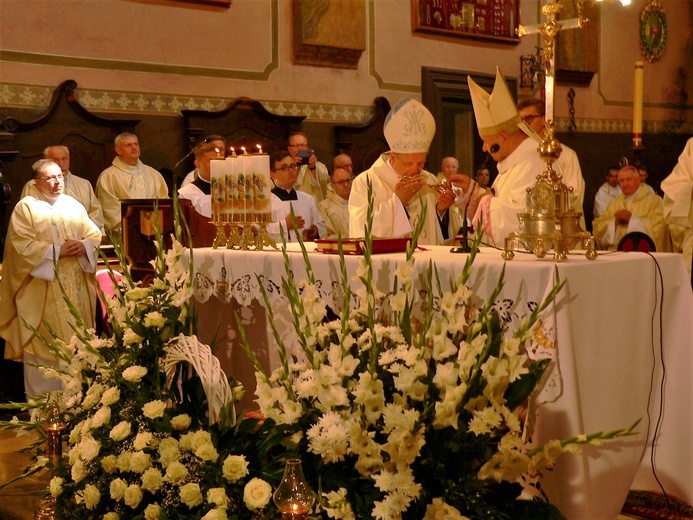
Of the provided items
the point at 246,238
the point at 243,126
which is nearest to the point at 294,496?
the point at 246,238

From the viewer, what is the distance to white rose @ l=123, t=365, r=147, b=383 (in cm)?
273

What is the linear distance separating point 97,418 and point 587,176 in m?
11.0

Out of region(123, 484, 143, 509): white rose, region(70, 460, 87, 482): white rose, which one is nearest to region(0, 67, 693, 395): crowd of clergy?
region(70, 460, 87, 482): white rose

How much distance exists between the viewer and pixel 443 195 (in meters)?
4.11

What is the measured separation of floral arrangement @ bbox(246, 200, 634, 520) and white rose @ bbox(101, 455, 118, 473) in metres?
0.55

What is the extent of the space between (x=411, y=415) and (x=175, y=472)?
77cm

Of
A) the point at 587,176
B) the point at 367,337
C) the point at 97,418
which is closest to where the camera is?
the point at 367,337

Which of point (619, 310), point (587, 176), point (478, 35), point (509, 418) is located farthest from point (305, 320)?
point (587, 176)

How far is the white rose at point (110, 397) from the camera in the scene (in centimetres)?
272

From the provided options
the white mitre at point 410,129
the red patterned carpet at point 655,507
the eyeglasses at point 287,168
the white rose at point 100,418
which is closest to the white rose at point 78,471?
the white rose at point 100,418

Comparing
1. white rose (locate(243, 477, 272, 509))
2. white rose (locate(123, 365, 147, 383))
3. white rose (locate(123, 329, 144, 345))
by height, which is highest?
white rose (locate(123, 329, 144, 345))

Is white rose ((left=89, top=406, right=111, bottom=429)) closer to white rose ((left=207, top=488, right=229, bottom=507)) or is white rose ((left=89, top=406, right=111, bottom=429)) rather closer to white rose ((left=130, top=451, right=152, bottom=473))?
white rose ((left=130, top=451, right=152, bottom=473))

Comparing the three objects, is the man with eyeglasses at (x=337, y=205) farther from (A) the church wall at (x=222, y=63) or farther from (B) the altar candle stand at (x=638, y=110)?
(B) the altar candle stand at (x=638, y=110)

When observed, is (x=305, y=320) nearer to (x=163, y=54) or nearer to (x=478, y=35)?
(x=163, y=54)
